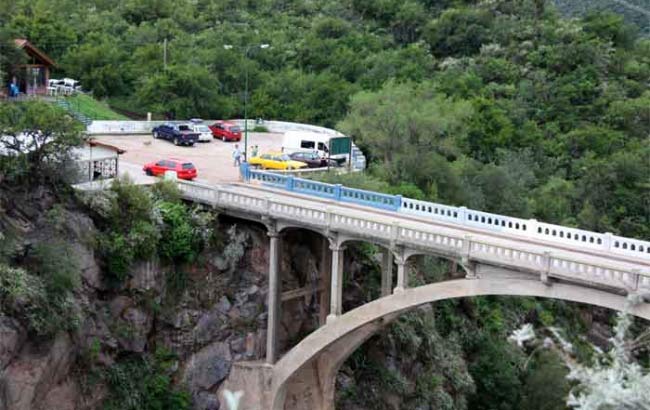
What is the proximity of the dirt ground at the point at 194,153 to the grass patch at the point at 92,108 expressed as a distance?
3422mm

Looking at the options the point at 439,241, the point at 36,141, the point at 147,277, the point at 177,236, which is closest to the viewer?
the point at 439,241

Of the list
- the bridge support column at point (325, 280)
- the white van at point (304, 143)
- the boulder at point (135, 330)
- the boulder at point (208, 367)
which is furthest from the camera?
the white van at point (304, 143)

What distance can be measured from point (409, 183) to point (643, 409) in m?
33.4

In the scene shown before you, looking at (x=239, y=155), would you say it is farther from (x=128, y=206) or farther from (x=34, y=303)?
(x=34, y=303)

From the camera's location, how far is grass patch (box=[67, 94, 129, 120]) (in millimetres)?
48344

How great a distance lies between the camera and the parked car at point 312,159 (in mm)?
41641

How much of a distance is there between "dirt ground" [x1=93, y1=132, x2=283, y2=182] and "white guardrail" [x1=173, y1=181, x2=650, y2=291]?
17.8ft

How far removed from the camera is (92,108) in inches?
1975

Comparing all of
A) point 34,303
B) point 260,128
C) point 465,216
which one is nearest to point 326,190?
point 465,216

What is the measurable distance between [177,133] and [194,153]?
8.23ft

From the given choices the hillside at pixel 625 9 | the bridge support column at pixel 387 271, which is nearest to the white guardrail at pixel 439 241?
the bridge support column at pixel 387 271

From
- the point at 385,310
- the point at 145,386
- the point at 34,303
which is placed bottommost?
the point at 145,386

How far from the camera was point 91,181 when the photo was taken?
3209 cm

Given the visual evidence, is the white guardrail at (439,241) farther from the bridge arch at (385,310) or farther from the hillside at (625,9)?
the hillside at (625,9)
